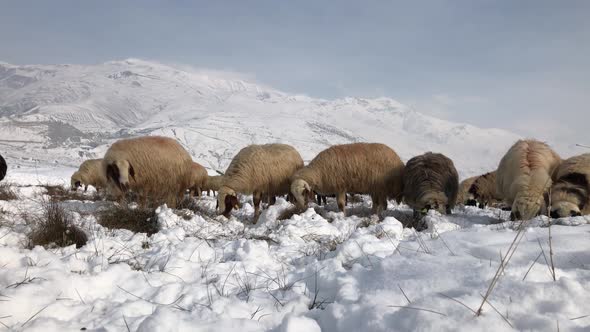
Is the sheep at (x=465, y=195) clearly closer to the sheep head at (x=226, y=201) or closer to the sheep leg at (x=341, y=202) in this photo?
the sheep leg at (x=341, y=202)

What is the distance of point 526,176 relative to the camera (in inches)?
268

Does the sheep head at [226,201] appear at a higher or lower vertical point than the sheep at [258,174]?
lower

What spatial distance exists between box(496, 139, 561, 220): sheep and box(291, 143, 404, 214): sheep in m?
2.51

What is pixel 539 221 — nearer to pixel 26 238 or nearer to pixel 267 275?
pixel 267 275

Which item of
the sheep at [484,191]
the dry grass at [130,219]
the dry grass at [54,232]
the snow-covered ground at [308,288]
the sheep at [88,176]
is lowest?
the sheep at [88,176]

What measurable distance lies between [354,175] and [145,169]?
18.1ft

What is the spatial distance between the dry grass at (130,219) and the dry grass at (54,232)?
126cm

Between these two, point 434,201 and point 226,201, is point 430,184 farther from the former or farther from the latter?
point 226,201

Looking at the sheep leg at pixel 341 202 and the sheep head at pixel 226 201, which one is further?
the sheep leg at pixel 341 202

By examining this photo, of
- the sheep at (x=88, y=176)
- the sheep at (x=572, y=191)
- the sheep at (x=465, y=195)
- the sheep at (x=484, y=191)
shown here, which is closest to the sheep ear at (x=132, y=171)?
the sheep at (x=572, y=191)

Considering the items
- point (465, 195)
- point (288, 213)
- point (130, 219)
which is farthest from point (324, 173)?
point (465, 195)

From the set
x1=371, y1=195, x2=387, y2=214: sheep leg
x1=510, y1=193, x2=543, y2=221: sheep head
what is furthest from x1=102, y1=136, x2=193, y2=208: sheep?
x1=510, y1=193, x2=543, y2=221: sheep head

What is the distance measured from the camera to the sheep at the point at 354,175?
932 cm

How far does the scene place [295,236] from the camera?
16.1 feet
